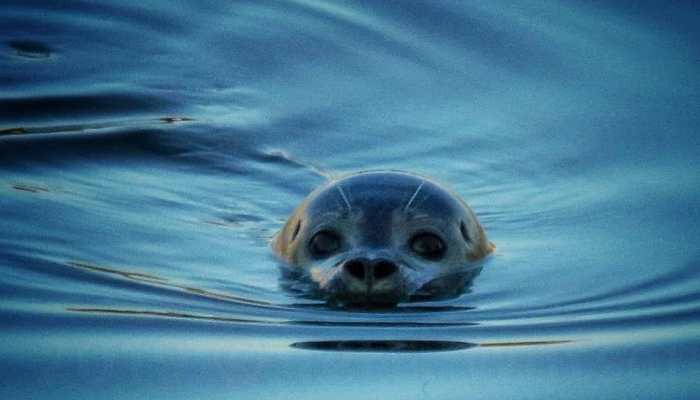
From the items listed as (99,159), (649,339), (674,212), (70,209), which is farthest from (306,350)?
(99,159)

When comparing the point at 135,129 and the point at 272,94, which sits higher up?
the point at 272,94

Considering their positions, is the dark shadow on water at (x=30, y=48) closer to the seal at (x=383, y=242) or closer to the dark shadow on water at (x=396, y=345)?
the seal at (x=383, y=242)

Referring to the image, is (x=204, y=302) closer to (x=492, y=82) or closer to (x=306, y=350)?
(x=306, y=350)

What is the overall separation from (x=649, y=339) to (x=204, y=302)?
182 centimetres

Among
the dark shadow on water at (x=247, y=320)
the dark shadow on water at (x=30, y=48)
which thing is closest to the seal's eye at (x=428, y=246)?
the dark shadow on water at (x=247, y=320)

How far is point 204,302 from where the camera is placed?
681cm

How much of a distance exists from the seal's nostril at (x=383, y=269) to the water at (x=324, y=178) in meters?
0.27

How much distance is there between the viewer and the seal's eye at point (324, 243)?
24.5 ft

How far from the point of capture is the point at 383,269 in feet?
23.0

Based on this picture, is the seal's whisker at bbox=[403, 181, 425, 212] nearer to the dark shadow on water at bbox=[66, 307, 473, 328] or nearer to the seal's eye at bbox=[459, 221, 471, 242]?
the seal's eye at bbox=[459, 221, 471, 242]

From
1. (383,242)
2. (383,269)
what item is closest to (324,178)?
(383,242)

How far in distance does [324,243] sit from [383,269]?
584mm

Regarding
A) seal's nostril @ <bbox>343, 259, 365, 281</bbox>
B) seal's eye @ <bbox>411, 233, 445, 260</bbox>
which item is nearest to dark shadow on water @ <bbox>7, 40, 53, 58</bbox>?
seal's eye @ <bbox>411, 233, 445, 260</bbox>

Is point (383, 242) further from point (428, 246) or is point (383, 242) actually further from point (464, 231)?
point (464, 231)
